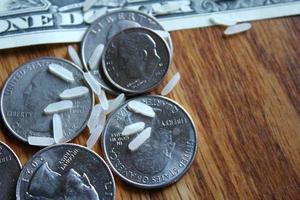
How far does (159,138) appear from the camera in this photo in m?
0.74

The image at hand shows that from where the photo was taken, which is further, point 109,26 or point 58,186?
point 109,26

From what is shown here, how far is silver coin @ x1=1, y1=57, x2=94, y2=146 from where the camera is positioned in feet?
2.41

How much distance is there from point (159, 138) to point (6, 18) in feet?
0.98

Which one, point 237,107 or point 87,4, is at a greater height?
point 87,4

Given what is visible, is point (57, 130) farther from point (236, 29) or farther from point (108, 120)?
point (236, 29)

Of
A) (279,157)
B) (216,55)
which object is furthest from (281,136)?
(216,55)

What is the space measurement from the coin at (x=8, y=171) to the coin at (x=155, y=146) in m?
0.12

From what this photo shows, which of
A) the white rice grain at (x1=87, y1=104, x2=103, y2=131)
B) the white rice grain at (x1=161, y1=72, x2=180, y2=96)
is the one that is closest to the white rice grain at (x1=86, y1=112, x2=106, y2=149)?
the white rice grain at (x1=87, y1=104, x2=103, y2=131)

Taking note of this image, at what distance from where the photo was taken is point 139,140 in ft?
2.40

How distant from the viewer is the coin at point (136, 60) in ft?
2.52

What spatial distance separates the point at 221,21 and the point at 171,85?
0.14m

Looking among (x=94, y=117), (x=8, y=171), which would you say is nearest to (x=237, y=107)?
(x=94, y=117)

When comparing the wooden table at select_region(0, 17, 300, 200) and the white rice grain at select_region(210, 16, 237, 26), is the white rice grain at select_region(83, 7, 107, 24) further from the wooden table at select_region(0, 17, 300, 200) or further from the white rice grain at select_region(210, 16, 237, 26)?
the white rice grain at select_region(210, 16, 237, 26)

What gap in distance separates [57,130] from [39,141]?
0.09 feet
